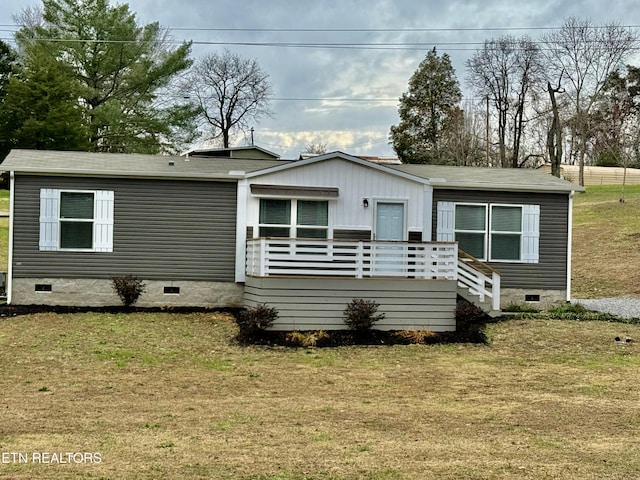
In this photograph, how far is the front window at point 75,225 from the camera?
17.2 meters

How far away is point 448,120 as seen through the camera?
164 ft

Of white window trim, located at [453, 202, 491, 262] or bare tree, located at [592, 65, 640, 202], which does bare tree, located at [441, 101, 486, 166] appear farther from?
white window trim, located at [453, 202, 491, 262]

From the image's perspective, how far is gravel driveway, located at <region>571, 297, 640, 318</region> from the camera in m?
19.0

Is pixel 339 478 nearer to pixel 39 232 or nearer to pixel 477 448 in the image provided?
pixel 477 448

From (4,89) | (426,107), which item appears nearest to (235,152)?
(4,89)

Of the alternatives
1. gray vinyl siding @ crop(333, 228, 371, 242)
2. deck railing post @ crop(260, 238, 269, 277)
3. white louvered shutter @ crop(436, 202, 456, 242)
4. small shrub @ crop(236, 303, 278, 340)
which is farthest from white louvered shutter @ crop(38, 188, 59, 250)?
white louvered shutter @ crop(436, 202, 456, 242)

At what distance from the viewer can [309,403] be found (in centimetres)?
1023

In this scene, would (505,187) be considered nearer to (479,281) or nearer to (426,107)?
(479,281)

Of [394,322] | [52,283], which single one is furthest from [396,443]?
[52,283]

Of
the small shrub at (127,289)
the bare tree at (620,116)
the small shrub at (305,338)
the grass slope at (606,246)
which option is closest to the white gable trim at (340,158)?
the small shrub at (127,289)

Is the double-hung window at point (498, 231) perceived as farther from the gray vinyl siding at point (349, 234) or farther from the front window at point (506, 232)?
the gray vinyl siding at point (349, 234)

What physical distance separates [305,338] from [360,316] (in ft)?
3.82

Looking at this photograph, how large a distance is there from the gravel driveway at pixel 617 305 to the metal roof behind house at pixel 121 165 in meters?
8.83

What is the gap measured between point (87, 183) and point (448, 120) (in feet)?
118
